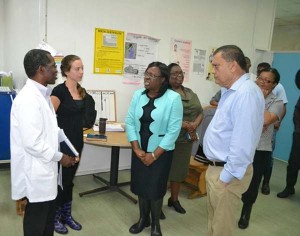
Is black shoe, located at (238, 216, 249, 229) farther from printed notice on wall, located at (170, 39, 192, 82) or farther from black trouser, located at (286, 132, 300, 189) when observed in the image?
printed notice on wall, located at (170, 39, 192, 82)

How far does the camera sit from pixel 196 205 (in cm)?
307

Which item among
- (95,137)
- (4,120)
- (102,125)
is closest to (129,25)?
(102,125)

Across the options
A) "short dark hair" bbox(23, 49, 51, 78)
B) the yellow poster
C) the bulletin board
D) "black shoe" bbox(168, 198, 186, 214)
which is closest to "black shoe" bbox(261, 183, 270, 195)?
"black shoe" bbox(168, 198, 186, 214)

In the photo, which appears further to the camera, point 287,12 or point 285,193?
point 287,12

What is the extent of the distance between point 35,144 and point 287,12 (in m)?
7.23

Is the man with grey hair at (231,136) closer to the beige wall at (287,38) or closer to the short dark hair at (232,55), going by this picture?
the short dark hair at (232,55)

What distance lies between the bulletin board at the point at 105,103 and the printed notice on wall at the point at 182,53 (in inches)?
40.8

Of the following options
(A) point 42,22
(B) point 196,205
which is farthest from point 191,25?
(B) point 196,205

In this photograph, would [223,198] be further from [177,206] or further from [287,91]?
[287,91]

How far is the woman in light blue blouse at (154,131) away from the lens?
2.13m

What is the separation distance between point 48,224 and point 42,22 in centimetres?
216

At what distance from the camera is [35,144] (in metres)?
1.49

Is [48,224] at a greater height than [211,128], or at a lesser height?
lesser

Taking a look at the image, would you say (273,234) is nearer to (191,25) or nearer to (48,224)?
(48,224)
